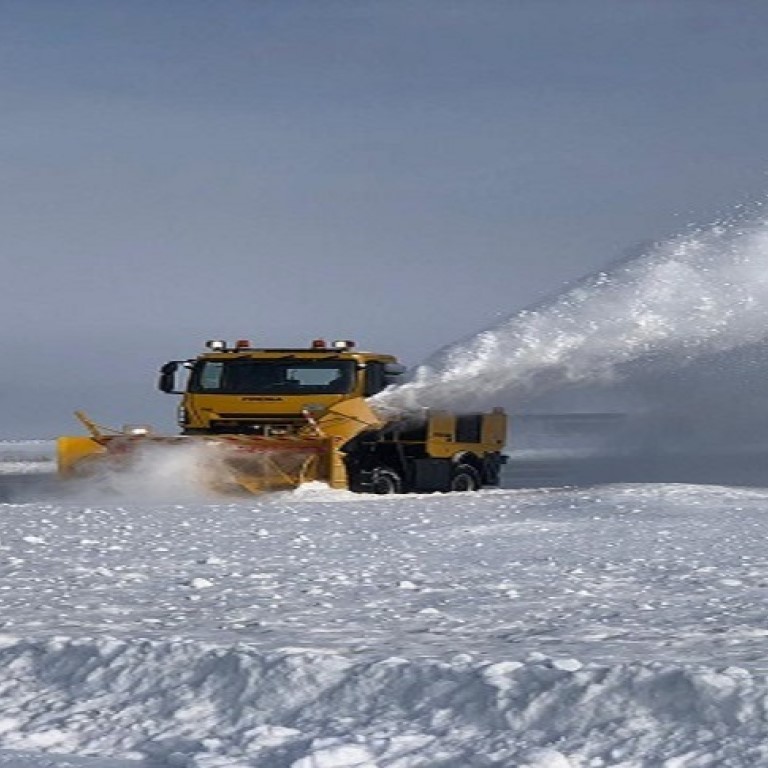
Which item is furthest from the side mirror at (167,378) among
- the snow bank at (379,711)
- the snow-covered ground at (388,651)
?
the snow bank at (379,711)

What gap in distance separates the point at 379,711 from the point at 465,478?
1347 centimetres

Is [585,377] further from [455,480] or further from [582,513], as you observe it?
[582,513]

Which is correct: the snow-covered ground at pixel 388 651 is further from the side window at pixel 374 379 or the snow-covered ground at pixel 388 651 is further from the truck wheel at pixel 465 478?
the truck wheel at pixel 465 478

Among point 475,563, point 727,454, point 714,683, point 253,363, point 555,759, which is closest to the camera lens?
point 555,759

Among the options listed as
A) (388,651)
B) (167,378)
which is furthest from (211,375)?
(388,651)

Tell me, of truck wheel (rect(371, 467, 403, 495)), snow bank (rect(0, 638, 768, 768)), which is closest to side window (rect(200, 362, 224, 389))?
truck wheel (rect(371, 467, 403, 495))

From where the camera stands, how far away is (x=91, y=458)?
17812mm

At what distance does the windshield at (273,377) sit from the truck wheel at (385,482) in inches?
42.0

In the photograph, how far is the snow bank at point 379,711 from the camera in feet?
16.6

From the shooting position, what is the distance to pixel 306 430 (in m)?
17.6

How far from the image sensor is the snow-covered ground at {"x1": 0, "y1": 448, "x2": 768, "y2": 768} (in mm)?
5195

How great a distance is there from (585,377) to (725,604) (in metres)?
11.2

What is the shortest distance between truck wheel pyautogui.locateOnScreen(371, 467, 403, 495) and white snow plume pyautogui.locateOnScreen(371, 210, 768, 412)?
0.76 meters

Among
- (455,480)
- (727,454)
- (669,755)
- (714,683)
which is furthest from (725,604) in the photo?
(727,454)
